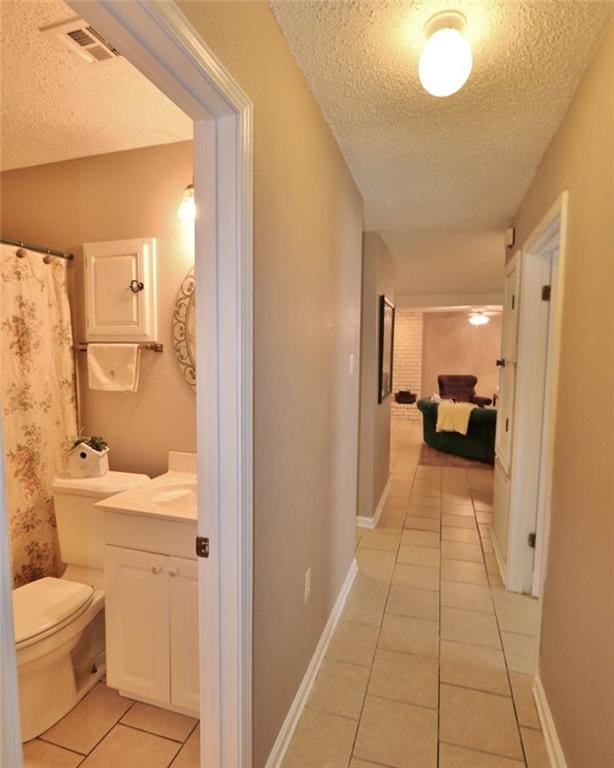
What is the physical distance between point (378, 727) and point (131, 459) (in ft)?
5.29

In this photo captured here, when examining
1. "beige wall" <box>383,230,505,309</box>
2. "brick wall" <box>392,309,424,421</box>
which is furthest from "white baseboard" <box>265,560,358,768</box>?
"brick wall" <box>392,309,424,421</box>

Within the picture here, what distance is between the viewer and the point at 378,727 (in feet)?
5.35

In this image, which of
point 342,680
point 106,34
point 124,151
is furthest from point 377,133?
point 342,680

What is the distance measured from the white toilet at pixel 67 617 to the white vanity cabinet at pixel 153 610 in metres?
0.16

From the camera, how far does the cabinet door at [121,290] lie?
81.6 inches

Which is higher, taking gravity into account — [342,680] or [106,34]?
[106,34]

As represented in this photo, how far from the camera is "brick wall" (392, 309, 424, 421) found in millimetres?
9148

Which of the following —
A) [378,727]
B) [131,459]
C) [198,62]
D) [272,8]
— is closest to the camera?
[198,62]

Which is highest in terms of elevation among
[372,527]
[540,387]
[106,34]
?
[106,34]

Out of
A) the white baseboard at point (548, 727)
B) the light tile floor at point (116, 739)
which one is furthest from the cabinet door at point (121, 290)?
the white baseboard at point (548, 727)

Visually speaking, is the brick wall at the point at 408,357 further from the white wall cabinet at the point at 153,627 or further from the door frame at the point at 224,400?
the door frame at the point at 224,400

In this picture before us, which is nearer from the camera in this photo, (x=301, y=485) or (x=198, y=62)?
(x=198, y=62)

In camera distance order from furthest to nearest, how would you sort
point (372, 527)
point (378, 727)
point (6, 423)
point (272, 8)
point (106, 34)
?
point (372, 527) → point (6, 423) → point (378, 727) → point (272, 8) → point (106, 34)

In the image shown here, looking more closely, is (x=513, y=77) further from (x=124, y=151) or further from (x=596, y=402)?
(x=124, y=151)
